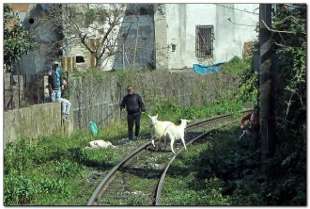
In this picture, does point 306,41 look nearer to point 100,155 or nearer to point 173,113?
point 100,155

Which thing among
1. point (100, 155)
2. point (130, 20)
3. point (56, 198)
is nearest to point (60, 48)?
point (130, 20)

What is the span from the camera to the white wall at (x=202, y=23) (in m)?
34.6

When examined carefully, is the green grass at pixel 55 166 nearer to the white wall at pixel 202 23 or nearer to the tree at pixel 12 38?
the tree at pixel 12 38

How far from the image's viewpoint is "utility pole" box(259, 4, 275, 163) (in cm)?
1318

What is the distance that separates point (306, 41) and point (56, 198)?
4974 millimetres

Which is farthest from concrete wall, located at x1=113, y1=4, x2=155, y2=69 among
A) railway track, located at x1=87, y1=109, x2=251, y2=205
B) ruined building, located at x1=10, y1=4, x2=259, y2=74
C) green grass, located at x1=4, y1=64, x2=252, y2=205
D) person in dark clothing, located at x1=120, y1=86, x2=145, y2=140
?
railway track, located at x1=87, y1=109, x2=251, y2=205

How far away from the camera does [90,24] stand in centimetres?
3212

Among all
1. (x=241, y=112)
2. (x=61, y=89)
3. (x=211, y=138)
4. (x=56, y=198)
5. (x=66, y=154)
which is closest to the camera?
(x=56, y=198)

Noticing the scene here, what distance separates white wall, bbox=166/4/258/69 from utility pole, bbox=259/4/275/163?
20560 millimetres

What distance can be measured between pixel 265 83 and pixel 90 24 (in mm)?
19489

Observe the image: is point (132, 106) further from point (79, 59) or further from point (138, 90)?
point (79, 59)

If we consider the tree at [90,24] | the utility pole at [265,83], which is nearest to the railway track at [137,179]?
the utility pole at [265,83]

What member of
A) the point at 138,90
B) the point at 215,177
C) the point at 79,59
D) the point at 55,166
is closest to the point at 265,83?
the point at 215,177

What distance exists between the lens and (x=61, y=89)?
22.0 metres
